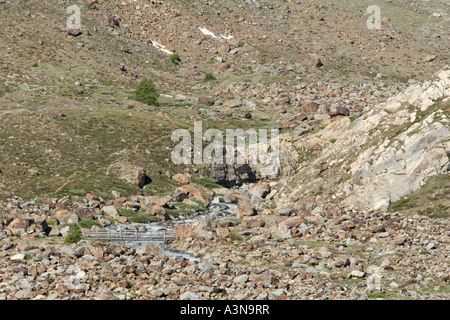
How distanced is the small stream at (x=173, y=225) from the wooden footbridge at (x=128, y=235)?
588 millimetres

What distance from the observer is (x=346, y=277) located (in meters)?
35.1

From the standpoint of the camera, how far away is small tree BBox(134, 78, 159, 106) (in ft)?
316

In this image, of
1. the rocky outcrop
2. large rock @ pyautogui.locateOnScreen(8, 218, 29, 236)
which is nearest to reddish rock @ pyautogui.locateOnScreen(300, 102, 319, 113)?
the rocky outcrop

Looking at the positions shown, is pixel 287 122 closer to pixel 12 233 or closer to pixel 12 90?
pixel 12 90

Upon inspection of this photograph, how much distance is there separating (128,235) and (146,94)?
48.3 metres

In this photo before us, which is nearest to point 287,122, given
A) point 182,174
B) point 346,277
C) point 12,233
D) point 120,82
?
point 182,174

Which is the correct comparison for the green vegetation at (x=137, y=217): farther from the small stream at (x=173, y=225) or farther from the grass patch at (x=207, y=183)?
the grass patch at (x=207, y=183)

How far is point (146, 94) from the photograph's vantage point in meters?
96.9

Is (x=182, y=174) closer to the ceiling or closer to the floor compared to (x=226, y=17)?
closer to the floor

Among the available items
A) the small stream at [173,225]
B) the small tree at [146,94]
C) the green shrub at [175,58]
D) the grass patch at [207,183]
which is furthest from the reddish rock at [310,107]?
the green shrub at [175,58]

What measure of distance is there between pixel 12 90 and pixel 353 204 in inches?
2400

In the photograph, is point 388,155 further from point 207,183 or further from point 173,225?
point 207,183

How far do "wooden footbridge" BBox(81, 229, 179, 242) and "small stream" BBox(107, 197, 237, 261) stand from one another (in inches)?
23.1

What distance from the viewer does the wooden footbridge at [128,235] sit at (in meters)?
50.2
